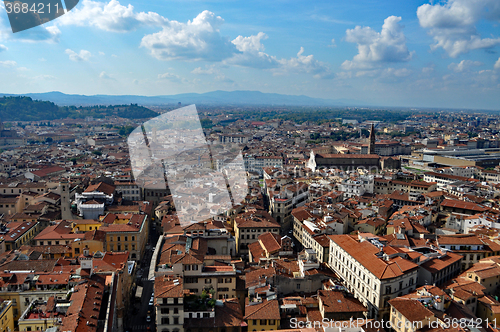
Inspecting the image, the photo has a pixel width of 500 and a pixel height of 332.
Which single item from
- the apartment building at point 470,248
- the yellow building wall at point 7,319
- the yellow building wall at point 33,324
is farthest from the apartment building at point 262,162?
the yellow building wall at point 33,324

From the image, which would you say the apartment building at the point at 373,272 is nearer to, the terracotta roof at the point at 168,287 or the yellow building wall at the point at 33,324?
the terracotta roof at the point at 168,287

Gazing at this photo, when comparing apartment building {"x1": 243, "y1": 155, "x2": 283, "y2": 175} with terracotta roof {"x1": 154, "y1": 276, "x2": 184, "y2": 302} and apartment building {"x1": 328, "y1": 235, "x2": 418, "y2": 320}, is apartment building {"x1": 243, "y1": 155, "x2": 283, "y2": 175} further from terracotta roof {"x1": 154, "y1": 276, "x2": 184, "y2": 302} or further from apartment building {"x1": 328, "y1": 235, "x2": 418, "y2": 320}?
terracotta roof {"x1": 154, "y1": 276, "x2": 184, "y2": 302}

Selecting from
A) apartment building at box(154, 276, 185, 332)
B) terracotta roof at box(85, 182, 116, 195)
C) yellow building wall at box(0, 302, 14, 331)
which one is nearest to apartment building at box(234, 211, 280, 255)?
apartment building at box(154, 276, 185, 332)


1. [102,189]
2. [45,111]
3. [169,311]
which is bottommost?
[169,311]

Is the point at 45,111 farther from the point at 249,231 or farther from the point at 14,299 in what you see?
the point at 14,299

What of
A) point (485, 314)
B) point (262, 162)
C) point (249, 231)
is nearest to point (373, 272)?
point (485, 314)

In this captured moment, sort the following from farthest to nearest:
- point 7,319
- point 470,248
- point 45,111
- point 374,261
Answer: point 45,111
point 470,248
point 374,261
point 7,319
